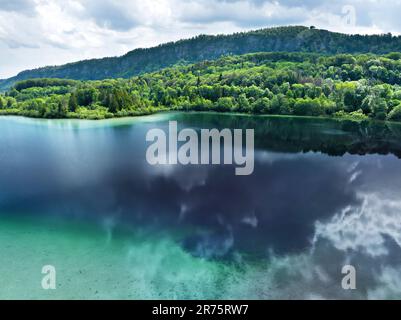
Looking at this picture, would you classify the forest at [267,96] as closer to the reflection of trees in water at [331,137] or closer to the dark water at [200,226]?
the reflection of trees in water at [331,137]

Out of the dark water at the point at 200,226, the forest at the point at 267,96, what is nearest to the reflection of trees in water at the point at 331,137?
the dark water at the point at 200,226

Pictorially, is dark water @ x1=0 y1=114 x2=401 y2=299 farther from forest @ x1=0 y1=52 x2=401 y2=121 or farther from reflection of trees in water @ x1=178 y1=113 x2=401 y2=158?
forest @ x1=0 y1=52 x2=401 y2=121

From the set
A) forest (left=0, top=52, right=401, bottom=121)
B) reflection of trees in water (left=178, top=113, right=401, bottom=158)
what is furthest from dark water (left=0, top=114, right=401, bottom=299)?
forest (left=0, top=52, right=401, bottom=121)

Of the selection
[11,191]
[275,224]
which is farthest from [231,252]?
[11,191]

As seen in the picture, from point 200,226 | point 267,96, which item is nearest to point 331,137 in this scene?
point 200,226

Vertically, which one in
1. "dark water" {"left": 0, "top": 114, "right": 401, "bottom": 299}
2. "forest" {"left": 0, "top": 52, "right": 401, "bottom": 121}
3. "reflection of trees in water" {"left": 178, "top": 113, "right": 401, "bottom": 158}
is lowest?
"dark water" {"left": 0, "top": 114, "right": 401, "bottom": 299}
